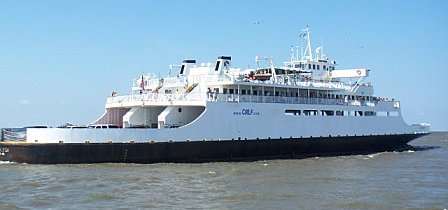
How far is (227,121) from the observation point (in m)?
25.6

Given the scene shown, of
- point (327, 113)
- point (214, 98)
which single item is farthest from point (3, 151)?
point (327, 113)

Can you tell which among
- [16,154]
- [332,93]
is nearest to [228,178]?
[16,154]

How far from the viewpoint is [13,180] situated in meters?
18.9

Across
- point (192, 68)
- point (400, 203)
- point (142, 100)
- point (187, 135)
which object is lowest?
point (400, 203)

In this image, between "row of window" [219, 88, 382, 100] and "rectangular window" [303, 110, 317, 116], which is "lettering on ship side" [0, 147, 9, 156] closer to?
"row of window" [219, 88, 382, 100]

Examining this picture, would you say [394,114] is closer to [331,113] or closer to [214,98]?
[331,113]

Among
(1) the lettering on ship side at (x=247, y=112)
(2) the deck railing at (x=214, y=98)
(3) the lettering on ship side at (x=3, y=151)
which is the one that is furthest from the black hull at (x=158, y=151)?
(2) the deck railing at (x=214, y=98)

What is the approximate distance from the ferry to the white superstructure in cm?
5

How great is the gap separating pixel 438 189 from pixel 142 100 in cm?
1405

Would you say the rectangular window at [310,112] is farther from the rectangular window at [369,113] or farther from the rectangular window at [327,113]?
the rectangular window at [369,113]

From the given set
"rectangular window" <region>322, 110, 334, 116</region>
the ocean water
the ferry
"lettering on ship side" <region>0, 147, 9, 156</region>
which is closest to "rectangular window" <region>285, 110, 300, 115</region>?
the ferry

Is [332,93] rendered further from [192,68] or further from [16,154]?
[16,154]

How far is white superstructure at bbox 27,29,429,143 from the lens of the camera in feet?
78.8

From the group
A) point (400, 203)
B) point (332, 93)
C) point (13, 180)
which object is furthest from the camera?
point (332, 93)
